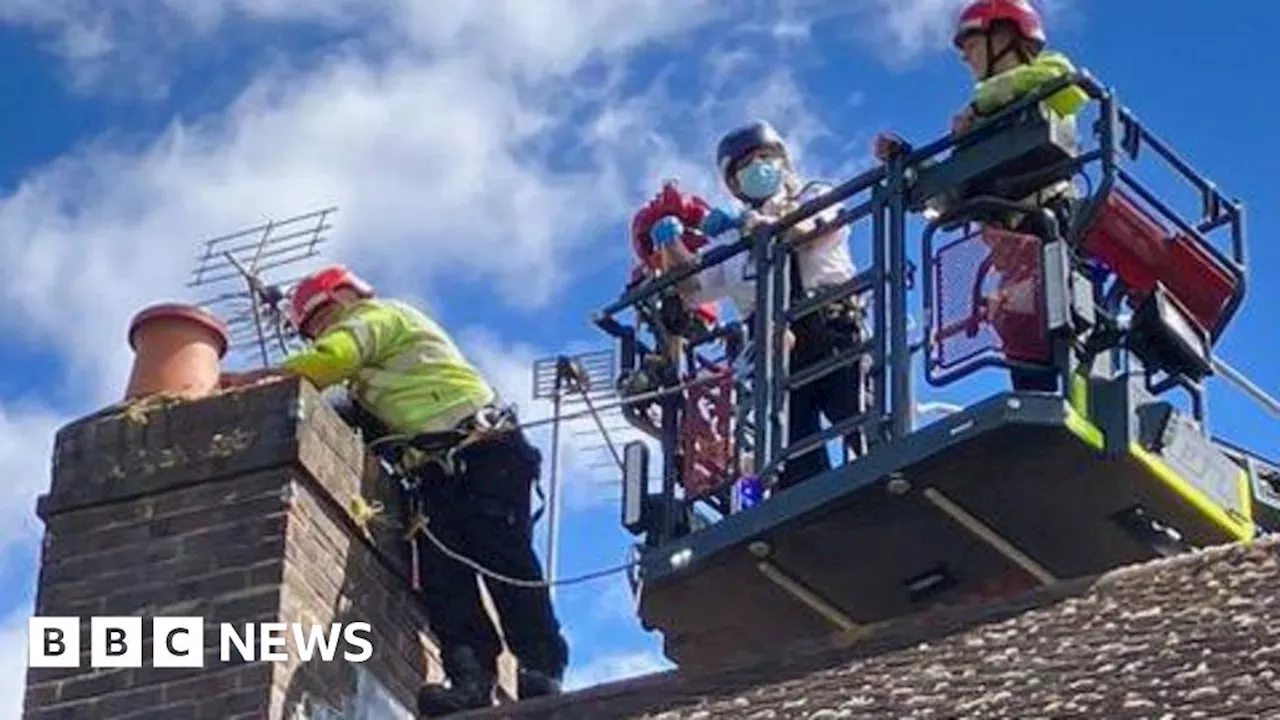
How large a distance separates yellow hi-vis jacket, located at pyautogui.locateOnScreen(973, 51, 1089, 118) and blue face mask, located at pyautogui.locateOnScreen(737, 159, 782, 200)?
91 cm

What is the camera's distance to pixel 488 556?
34.1 feet

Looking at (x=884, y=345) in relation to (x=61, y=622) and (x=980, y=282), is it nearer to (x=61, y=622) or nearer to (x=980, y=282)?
(x=980, y=282)

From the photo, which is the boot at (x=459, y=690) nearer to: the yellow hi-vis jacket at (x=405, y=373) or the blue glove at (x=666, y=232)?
the yellow hi-vis jacket at (x=405, y=373)

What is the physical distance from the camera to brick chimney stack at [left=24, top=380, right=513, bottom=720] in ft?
30.5

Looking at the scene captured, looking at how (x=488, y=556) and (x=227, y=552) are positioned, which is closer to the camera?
(x=227, y=552)

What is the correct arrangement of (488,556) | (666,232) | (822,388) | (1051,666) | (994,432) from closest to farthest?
(1051,666)
(994,432)
(822,388)
(488,556)
(666,232)

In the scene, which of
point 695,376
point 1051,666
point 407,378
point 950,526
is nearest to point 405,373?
point 407,378

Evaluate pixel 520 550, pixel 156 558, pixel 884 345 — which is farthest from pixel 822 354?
pixel 156 558

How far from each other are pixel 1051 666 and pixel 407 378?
120 inches

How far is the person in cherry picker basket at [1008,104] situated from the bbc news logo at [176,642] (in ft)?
7.20

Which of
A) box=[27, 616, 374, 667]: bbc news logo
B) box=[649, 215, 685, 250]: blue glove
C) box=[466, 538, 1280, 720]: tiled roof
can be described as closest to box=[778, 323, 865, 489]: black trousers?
box=[649, 215, 685, 250]: blue glove

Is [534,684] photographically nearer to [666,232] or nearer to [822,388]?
[822,388]

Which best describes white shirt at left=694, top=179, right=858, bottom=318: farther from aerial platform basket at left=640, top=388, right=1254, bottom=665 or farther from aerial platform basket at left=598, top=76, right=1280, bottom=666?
aerial platform basket at left=640, top=388, right=1254, bottom=665

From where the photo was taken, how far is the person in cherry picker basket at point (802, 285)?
10.1 metres
